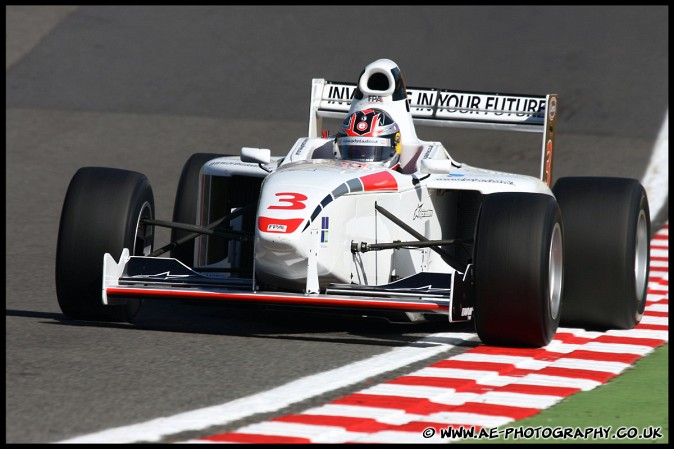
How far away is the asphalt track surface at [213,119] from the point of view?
7562 millimetres

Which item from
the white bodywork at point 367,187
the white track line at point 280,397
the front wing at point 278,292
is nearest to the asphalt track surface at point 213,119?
the white track line at point 280,397

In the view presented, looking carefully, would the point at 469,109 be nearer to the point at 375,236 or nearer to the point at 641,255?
the point at 641,255

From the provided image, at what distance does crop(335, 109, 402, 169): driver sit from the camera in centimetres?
988

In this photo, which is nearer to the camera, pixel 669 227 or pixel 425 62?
pixel 669 227

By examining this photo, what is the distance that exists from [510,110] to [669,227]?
4679 mm

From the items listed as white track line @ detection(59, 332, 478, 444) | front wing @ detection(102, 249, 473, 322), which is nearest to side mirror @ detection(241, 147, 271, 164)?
front wing @ detection(102, 249, 473, 322)

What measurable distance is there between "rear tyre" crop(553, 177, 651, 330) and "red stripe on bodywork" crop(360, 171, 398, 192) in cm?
135

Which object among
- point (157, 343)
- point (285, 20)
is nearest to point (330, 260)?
point (157, 343)

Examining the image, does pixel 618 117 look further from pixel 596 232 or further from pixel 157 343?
pixel 157 343

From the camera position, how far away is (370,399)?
7.03 metres

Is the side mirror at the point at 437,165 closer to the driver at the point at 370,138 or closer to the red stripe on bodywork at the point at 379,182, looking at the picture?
the red stripe on bodywork at the point at 379,182

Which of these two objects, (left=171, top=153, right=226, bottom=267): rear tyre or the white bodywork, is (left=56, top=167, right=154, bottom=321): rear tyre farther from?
(left=171, top=153, right=226, bottom=267): rear tyre

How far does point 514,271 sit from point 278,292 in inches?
59.9

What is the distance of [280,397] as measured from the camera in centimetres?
703
